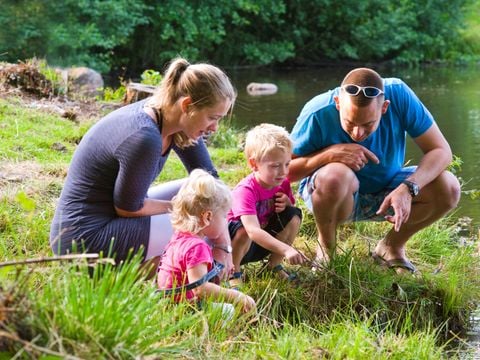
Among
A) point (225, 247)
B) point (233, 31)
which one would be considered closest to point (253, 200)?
point (225, 247)

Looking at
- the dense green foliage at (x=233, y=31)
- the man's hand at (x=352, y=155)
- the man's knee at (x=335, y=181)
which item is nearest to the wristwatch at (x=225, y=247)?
the man's knee at (x=335, y=181)

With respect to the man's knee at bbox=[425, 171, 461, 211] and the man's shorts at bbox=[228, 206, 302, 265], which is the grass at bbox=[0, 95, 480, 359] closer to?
the man's shorts at bbox=[228, 206, 302, 265]

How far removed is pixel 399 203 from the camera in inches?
157

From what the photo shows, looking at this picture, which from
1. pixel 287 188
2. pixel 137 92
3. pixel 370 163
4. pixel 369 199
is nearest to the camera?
pixel 287 188

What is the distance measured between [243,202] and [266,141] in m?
0.32

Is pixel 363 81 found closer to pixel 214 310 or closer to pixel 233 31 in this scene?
pixel 214 310

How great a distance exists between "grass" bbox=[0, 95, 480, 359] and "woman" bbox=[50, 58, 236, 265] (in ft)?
0.60

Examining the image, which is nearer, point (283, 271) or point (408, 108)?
point (283, 271)

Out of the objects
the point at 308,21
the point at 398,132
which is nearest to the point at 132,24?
the point at 308,21

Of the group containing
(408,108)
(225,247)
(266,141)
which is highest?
(408,108)

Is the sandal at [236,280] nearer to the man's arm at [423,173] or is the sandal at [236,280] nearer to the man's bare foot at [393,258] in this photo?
the man's arm at [423,173]

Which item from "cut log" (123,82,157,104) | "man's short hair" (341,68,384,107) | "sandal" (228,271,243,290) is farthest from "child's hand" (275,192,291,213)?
"cut log" (123,82,157,104)

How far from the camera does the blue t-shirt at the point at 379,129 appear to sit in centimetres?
413

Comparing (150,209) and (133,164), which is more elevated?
(133,164)
